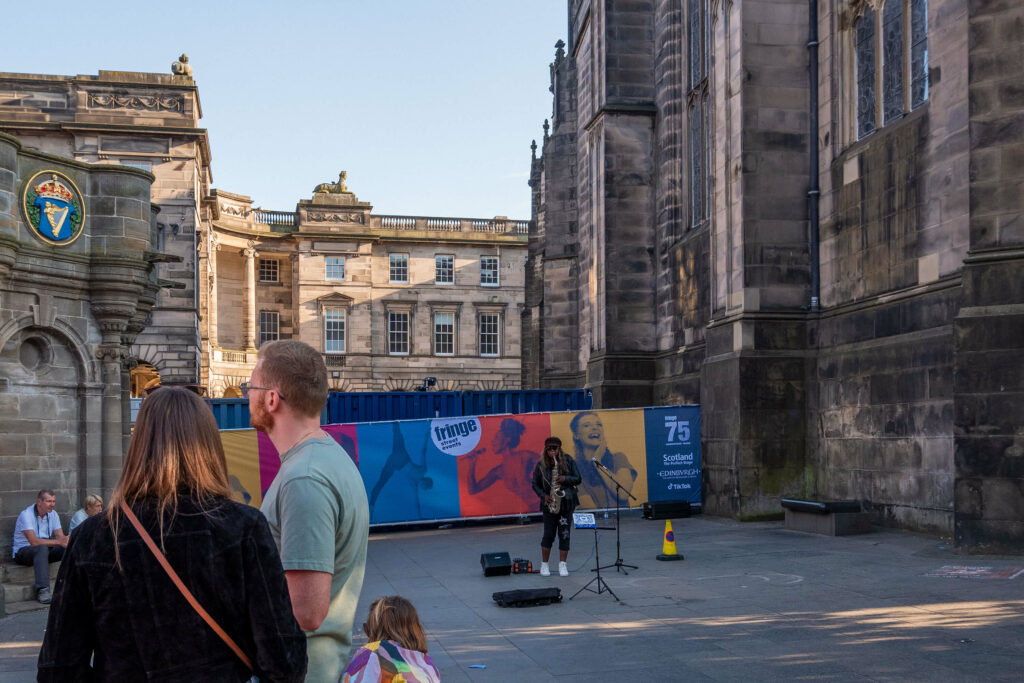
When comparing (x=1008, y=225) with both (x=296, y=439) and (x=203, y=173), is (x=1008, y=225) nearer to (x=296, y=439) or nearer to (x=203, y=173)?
(x=296, y=439)

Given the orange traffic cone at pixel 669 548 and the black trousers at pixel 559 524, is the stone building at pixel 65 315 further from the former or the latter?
the orange traffic cone at pixel 669 548

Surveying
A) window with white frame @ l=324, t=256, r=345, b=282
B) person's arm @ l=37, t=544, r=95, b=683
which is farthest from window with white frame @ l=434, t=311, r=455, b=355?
person's arm @ l=37, t=544, r=95, b=683

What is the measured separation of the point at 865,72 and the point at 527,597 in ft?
38.7

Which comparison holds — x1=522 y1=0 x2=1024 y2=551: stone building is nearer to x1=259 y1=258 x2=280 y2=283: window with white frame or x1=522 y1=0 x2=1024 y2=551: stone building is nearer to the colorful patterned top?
the colorful patterned top

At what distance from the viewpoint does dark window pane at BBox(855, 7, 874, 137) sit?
1694cm

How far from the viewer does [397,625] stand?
4582 millimetres

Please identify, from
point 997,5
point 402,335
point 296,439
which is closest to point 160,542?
point 296,439

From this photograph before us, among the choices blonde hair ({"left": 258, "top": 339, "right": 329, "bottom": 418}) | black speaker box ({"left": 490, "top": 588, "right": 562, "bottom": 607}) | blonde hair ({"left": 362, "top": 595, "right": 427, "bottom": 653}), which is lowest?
black speaker box ({"left": 490, "top": 588, "right": 562, "bottom": 607})

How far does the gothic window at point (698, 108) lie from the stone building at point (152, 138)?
21.6 m

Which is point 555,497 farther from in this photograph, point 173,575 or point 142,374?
point 142,374

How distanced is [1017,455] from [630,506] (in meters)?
8.37

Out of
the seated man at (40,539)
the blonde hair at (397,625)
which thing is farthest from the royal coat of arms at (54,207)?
the blonde hair at (397,625)

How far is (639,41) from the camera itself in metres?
27.2

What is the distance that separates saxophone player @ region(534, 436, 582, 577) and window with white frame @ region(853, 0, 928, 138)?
26.9 ft
